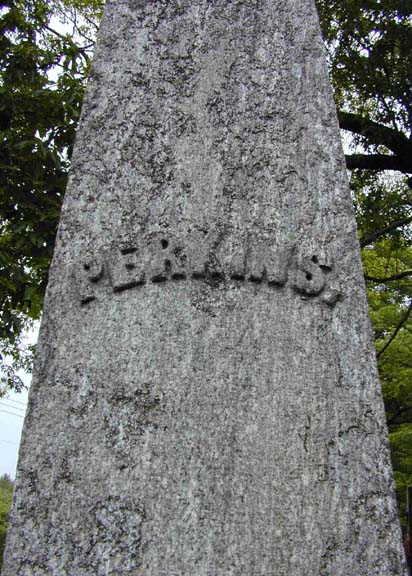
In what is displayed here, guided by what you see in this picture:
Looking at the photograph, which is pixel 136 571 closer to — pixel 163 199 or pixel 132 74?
pixel 163 199

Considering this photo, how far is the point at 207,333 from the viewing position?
6.40 ft

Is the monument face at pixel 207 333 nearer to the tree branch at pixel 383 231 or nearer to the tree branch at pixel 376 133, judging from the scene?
the tree branch at pixel 383 231

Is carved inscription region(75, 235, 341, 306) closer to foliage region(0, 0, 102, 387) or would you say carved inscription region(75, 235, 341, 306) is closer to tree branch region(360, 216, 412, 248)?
foliage region(0, 0, 102, 387)

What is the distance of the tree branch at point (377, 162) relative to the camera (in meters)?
9.34

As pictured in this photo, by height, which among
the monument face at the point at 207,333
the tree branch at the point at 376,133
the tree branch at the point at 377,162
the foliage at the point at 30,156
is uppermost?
the tree branch at the point at 376,133

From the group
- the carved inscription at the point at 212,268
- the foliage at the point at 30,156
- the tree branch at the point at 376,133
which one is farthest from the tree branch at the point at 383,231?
the carved inscription at the point at 212,268

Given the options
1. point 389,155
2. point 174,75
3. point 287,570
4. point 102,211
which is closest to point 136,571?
point 287,570

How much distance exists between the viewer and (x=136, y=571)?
1.68 meters

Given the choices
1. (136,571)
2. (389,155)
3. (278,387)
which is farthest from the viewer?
(389,155)

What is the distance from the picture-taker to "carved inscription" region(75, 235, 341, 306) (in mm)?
2023

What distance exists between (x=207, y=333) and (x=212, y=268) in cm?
20

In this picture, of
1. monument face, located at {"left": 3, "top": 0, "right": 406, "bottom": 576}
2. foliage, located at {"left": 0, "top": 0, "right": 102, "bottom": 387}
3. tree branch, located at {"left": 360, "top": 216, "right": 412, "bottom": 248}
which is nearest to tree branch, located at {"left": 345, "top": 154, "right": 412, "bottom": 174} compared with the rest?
tree branch, located at {"left": 360, "top": 216, "right": 412, "bottom": 248}

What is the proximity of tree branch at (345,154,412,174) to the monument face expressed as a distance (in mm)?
7123

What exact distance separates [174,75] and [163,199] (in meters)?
0.50
